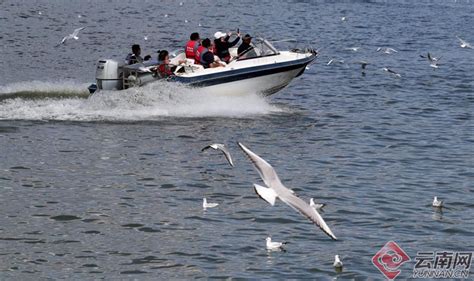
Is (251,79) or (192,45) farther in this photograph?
(251,79)

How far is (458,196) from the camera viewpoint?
18.8 metres

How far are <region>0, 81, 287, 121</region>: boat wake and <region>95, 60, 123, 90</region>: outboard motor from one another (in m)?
0.18

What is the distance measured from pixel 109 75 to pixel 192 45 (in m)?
2.41

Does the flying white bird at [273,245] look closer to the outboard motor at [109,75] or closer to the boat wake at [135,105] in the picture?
the boat wake at [135,105]

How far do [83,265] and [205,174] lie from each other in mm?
6077

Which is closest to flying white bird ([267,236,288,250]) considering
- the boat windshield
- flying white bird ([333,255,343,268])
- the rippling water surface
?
the rippling water surface

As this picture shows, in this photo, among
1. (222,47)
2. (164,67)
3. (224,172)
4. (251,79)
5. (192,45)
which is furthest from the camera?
(251,79)

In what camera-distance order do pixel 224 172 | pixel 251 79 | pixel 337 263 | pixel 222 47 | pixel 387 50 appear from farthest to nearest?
pixel 387 50 < pixel 251 79 < pixel 222 47 < pixel 224 172 < pixel 337 263

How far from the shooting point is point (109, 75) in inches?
1015

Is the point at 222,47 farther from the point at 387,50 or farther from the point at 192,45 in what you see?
the point at 387,50

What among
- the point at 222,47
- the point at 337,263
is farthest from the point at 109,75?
the point at 337,263

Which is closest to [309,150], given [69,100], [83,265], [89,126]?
[89,126]

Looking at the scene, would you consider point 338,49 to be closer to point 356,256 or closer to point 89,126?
point 89,126

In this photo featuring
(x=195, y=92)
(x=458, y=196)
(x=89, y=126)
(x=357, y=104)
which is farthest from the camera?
(x=357, y=104)
